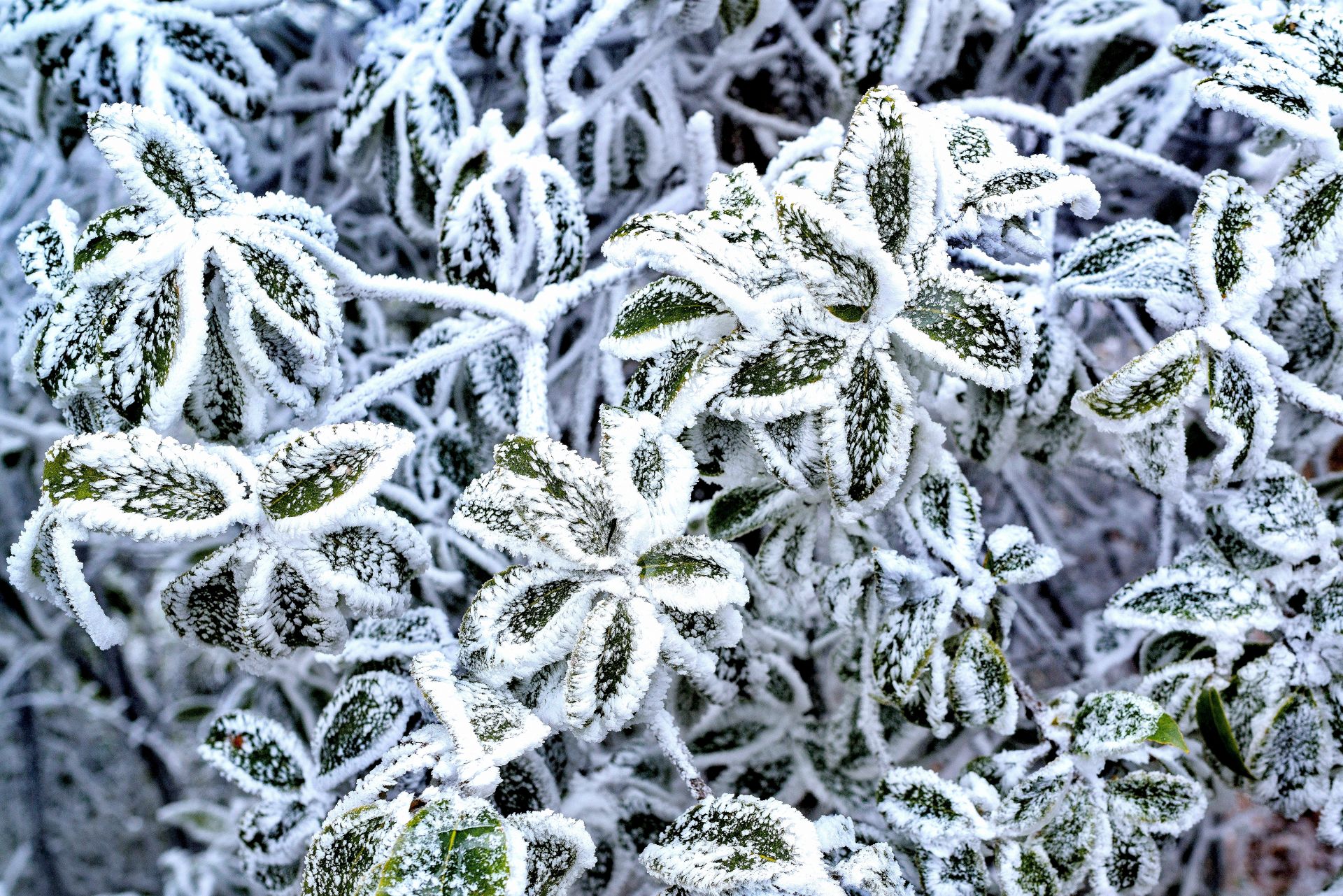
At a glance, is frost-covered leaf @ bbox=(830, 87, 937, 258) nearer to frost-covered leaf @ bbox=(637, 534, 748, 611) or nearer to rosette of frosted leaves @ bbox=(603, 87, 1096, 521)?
rosette of frosted leaves @ bbox=(603, 87, 1096, 521)

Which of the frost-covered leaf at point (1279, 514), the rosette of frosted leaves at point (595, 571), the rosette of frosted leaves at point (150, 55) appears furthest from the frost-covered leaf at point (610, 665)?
the rosette of frosted leaves at point (150, 55)

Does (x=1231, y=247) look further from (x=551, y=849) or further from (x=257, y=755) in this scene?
(x=257, y=755)

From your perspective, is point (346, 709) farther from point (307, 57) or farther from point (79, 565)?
point (307, 57)

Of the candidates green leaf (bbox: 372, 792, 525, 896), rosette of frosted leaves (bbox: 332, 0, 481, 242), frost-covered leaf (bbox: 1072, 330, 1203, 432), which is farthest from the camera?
rosette of frosted leaves (bbox: 332, 0, 481, 242)

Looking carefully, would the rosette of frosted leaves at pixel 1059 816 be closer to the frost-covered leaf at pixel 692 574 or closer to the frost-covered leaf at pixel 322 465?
the frost-covered leaf at pixel 692 574

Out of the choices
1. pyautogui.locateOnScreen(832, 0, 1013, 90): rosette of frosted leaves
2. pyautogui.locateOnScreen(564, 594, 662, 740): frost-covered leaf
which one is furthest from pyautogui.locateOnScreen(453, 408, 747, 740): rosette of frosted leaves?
pyautogui.locateOnScreen(832, 0, 1013, 90): rosette of frosted leaves

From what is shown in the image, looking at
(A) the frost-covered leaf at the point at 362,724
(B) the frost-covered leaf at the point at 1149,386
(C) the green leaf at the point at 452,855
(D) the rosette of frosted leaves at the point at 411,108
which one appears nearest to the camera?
(C) the green leaf at the point at 452,855

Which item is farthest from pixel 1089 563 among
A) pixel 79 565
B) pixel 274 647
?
pixel 79 565
